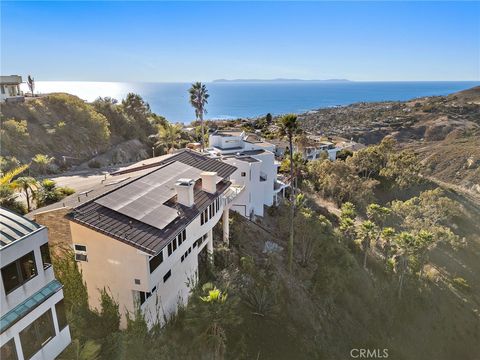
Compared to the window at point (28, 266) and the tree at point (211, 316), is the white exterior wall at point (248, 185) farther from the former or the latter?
the window at point (28, 266)

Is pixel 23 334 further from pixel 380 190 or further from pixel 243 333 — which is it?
pixel 380 190

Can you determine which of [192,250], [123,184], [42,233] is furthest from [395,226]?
[42,233]

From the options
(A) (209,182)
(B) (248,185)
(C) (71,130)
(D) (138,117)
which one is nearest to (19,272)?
(A) (209,182)

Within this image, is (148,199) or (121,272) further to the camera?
(148,199)

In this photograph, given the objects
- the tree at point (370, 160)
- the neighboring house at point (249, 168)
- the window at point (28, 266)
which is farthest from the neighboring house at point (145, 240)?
the tree at point (370, 160)

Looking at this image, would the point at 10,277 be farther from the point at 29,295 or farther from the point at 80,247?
the point at 80,247

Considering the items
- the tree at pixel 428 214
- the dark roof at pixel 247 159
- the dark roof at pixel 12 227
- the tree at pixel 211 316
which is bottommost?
the tree at pixel 428 214
